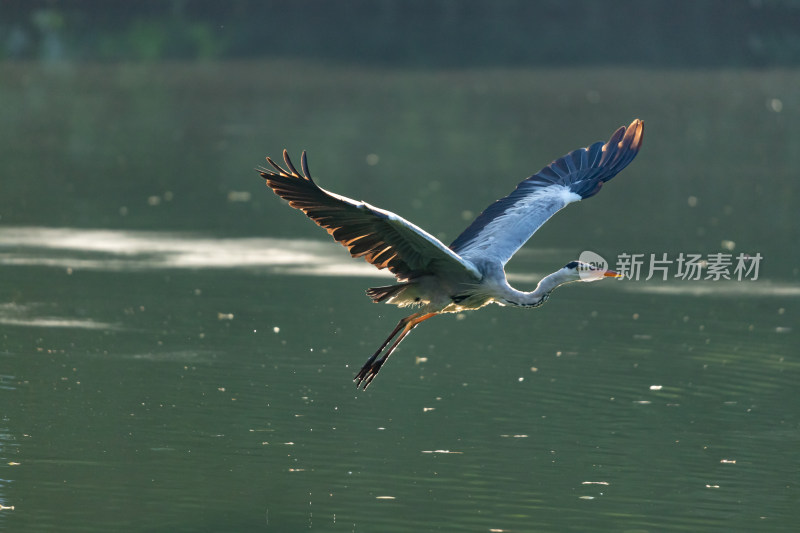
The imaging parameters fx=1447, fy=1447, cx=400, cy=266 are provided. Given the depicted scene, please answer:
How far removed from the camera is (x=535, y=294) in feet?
40.5

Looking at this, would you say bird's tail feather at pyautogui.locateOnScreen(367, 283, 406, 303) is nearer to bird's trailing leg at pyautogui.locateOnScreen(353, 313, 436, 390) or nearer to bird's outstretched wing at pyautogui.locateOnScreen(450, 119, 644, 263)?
bird's trailing leg at pyautogui.locateOnScreen(353, 313, 436, 390)

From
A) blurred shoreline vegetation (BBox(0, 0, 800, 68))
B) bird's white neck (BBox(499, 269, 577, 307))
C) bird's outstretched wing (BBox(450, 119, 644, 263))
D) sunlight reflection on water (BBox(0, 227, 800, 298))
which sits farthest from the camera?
blurred shoreline vegetation (BBox(0, 0, 800, 68))

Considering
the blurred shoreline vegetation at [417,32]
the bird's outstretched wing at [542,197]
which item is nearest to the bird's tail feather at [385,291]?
the bird's outstretched wing at [542,197]

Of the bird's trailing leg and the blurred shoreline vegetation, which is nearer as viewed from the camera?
the bird's trailing leg

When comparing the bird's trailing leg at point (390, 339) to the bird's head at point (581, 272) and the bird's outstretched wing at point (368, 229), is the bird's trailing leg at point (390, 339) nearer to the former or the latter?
the bird's outstretched wing at point (368, 229)

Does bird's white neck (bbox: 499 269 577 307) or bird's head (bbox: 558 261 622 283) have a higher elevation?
bird's head (bbox: 558 261 622 283)

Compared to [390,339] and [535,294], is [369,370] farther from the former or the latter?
[535,294]

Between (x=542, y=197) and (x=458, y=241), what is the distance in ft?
3.13

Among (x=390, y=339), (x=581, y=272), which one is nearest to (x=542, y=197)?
(x=581, y=272)

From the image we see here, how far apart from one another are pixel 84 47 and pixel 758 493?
125 feet

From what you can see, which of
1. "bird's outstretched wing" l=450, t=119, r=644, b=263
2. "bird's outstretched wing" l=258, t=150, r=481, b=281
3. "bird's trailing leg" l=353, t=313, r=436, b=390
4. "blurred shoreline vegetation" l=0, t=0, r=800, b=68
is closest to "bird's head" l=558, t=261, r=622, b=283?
"bird's outstretched wing" l=450, t=119, r=644, b=263

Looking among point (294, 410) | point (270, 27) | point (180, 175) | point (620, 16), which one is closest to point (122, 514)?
point (294, 410)

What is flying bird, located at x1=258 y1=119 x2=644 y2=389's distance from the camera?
33.6 feet

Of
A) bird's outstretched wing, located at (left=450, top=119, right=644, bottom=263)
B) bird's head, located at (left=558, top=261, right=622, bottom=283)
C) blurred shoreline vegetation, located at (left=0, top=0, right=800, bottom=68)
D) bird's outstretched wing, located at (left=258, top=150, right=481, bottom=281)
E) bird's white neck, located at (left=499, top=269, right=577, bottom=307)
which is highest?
blurred shoreline vegetation, located at (left=0, top=0, right=800, bottom=68)
